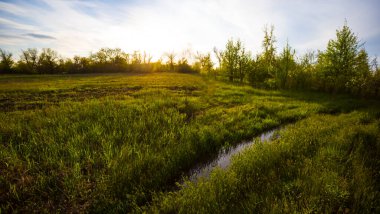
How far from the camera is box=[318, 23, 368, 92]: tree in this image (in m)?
20.7

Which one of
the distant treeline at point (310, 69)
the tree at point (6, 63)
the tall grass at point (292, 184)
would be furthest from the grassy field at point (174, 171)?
the tree at point (6, 63)

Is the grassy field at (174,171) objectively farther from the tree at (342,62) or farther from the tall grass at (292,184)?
the tree at (342,62)

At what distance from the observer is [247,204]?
3.66 m

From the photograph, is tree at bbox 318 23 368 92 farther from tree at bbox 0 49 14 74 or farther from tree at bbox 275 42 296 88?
tree at bbox 0 49 14 74

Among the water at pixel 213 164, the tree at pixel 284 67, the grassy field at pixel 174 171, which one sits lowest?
the water at pixel 213 164

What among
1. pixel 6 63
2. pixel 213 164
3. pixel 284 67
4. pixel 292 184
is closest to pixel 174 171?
pixel 213 164

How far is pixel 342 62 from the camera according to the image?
69.1 ft

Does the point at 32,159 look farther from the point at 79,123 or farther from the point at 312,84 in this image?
the point at 312,84

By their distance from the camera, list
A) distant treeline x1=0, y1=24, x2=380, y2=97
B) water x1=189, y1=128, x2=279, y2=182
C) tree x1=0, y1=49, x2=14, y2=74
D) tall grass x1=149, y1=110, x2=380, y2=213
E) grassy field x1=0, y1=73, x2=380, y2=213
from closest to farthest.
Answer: tall grass x1=149, y1=110, x2=380, y2=213 < grassy field x1=0, y1=73, x2=380, y2=213 < water x1=189, y1=128, x2=279, y2=182 < distant treeline x1=0, y1=24, x2=380, y2=97 < tree x1=0, y1=49, x2=14, y2=74

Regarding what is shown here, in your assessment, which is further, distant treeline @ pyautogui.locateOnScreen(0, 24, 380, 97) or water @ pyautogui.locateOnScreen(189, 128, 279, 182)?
distant treeline @ pyautogui.locateOnScreen(0, 24, 380, 97)

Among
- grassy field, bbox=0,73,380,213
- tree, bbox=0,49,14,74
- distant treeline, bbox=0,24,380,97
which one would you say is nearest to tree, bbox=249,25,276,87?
distant treeline, bbox=0,24,380,97

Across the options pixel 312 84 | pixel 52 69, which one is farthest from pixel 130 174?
pixel 52 69

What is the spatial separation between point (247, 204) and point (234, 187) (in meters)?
0.51

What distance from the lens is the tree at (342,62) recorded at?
2073cm
